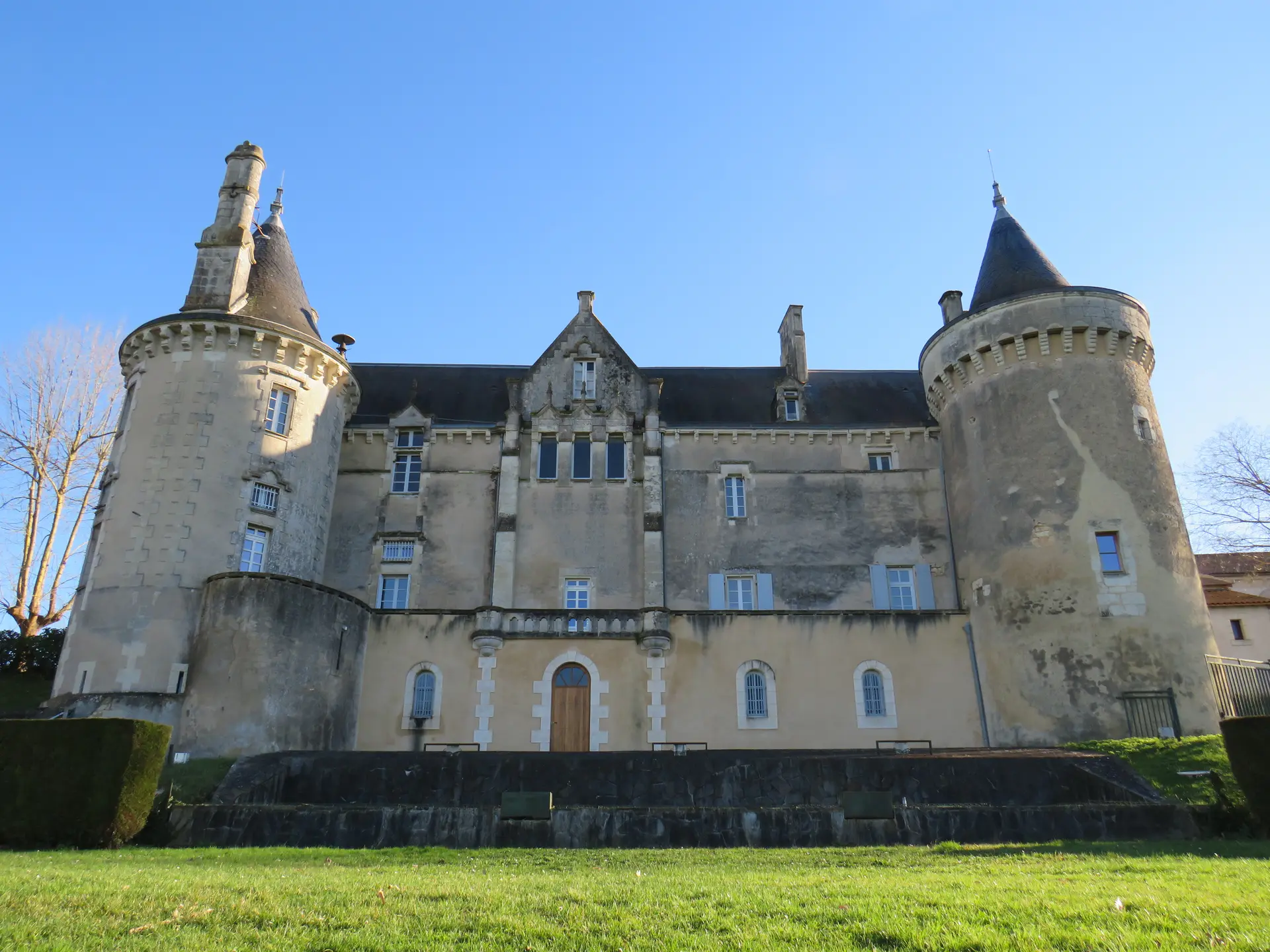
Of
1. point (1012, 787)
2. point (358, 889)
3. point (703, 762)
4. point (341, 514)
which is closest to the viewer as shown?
point (358, 889)

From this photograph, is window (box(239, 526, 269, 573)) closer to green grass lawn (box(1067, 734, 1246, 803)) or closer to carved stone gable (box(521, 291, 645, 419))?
carved stone gable (box(521, 291, 645, 419))

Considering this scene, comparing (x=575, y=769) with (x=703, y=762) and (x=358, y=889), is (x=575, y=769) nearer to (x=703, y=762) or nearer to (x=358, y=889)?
(x=703, y=762)

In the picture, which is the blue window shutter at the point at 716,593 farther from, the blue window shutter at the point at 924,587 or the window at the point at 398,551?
the window at the point at 398,551

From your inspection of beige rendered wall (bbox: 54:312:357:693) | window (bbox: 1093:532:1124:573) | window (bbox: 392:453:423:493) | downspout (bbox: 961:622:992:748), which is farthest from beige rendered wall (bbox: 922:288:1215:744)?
beige rendered wall (bbox: 54:312:357:693)

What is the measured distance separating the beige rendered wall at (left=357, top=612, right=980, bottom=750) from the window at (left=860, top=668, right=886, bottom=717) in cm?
21

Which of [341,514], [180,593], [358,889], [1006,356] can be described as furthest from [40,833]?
[1006,356]

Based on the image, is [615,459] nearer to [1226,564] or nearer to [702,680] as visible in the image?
[702,680]

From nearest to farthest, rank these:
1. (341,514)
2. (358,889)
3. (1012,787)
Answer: (358,889)
(1012,787)
(341,514)

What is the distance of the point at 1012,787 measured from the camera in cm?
1684

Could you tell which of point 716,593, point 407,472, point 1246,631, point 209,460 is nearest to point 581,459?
point 407,472

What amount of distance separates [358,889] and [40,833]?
7792mm

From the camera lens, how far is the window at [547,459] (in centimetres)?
2867

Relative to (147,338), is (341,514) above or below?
below

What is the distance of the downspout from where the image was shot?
24141mm
